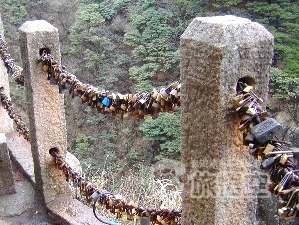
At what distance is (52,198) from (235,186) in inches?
64.8

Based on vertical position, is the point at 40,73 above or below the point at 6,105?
above

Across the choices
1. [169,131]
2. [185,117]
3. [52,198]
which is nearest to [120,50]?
[169,131]

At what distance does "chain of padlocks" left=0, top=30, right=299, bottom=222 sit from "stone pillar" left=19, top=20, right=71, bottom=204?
0.06 metres

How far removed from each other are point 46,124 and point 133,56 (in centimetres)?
1120

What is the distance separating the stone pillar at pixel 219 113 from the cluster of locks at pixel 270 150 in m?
0.04

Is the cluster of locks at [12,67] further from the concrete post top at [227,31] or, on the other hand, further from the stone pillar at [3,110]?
the concrete post top at [227,31]

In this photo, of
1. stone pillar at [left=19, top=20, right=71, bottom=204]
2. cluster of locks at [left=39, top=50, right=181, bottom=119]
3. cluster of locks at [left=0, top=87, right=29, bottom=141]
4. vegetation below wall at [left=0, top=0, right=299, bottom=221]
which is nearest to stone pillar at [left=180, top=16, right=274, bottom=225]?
cluster of locks at [left=39, top=50, right=181, bottom=119]

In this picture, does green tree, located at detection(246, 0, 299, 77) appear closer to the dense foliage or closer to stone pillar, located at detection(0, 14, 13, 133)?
the dense foliage

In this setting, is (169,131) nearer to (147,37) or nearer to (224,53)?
(147,37)

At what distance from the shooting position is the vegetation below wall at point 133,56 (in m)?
11.2

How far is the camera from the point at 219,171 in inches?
44.2

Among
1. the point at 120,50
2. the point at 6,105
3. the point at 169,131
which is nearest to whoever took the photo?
the point at 6,105

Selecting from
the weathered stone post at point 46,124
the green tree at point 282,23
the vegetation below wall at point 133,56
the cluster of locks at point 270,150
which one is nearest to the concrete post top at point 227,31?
the cluster of locks at point 270,150

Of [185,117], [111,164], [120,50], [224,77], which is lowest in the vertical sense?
[111,164]
